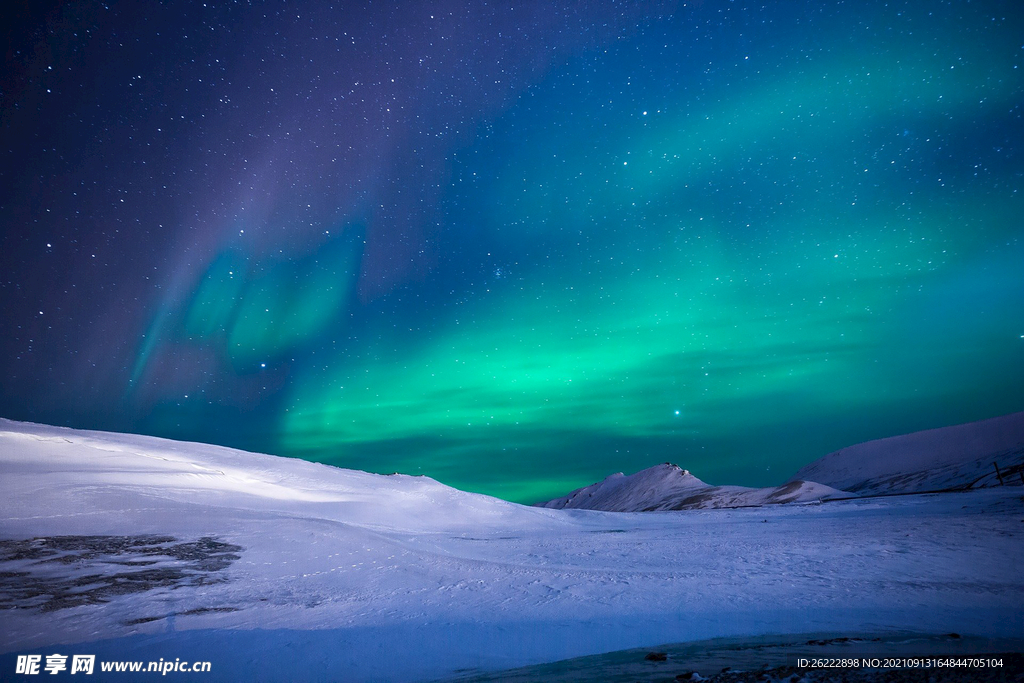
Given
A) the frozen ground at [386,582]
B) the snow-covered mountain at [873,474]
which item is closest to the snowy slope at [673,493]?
the snow-covered mountain at [873,474]

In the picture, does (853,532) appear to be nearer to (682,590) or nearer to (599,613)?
(682,590)

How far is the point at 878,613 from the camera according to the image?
6.78 meters

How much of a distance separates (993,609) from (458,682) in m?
7.20

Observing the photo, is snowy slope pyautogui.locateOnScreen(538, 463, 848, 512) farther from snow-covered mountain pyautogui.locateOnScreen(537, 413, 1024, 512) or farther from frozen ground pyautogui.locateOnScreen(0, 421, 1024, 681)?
frozen ground pyautogui.locateOnScreen(0, 421, 1024, 681)

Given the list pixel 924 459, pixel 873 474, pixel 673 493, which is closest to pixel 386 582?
pixel 673 493

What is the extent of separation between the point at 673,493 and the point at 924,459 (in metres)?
38.5

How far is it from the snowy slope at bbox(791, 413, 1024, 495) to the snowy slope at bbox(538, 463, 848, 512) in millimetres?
17142

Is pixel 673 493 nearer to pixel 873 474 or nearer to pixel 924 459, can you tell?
pixel 873 474

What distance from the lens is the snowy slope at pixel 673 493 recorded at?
1990 inches

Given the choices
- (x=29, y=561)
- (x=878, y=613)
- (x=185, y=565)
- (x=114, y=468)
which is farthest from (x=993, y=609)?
(x=114, y=468)

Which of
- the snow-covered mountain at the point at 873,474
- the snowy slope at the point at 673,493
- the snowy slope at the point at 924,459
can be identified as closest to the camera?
the snowy slope at the point at 673,493

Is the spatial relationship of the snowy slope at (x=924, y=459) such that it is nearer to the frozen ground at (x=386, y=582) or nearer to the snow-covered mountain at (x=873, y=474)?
the snow-covered mountain at (x=873, y=474)

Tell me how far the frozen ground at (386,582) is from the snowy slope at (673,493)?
1585 inches

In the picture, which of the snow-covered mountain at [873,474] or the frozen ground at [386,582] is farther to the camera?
the snow-covered mountain at [873,474]
